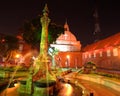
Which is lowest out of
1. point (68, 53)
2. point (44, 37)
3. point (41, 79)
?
point (41, 79)

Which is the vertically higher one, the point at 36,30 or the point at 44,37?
the point at 36,30

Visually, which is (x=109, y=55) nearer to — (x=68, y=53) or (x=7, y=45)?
(x=68, y=53)

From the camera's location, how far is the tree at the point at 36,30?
119 ft

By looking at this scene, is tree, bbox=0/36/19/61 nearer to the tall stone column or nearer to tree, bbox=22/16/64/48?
tree, bbox=22/16/64/48

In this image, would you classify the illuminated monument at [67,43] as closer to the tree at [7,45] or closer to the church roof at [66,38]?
the church roof at [66,38]

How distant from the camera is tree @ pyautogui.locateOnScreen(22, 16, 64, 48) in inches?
1432

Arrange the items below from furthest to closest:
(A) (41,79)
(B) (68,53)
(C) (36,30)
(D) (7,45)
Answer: (B) (68,53) → (D) (7,45) → (C) (36,30) → (A) (41,79)

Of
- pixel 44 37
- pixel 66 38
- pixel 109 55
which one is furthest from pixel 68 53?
pixel 44 37

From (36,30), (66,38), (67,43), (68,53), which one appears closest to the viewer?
(36,30)

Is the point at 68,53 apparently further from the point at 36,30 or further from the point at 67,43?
the point at 36,30

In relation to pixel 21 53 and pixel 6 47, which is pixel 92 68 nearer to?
pixel 6 47

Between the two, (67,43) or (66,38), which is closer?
(67,43)

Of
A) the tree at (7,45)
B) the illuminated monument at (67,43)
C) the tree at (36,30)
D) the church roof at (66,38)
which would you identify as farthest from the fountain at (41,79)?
the church roof at (66,38)

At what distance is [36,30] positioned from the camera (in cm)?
3631
